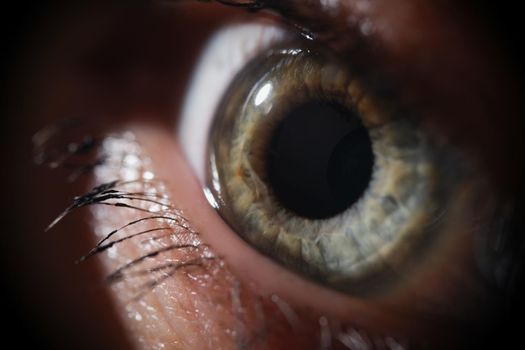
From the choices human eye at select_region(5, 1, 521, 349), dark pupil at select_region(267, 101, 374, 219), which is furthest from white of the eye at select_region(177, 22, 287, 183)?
dark pupil at select_region(267, 101, 374, 219)

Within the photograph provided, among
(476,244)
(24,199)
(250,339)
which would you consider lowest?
(476,244)

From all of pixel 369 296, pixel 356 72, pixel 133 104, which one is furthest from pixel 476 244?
pixel 133 104

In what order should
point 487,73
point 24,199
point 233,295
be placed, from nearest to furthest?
point 487,73 → point 233,295 → point 24,199

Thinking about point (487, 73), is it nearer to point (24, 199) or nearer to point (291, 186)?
point (291, 186)

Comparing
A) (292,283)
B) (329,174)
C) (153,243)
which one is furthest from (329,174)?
(153,243)

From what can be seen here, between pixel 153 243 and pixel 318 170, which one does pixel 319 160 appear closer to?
pixel 318 170

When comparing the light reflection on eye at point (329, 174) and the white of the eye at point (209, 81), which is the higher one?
the white of the eye at point (209, 81)

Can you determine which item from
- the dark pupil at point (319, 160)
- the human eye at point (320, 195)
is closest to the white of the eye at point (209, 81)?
the human eye at point (320, 195)

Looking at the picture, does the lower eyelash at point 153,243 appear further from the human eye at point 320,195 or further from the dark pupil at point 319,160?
the dark pupil at point 319,160
